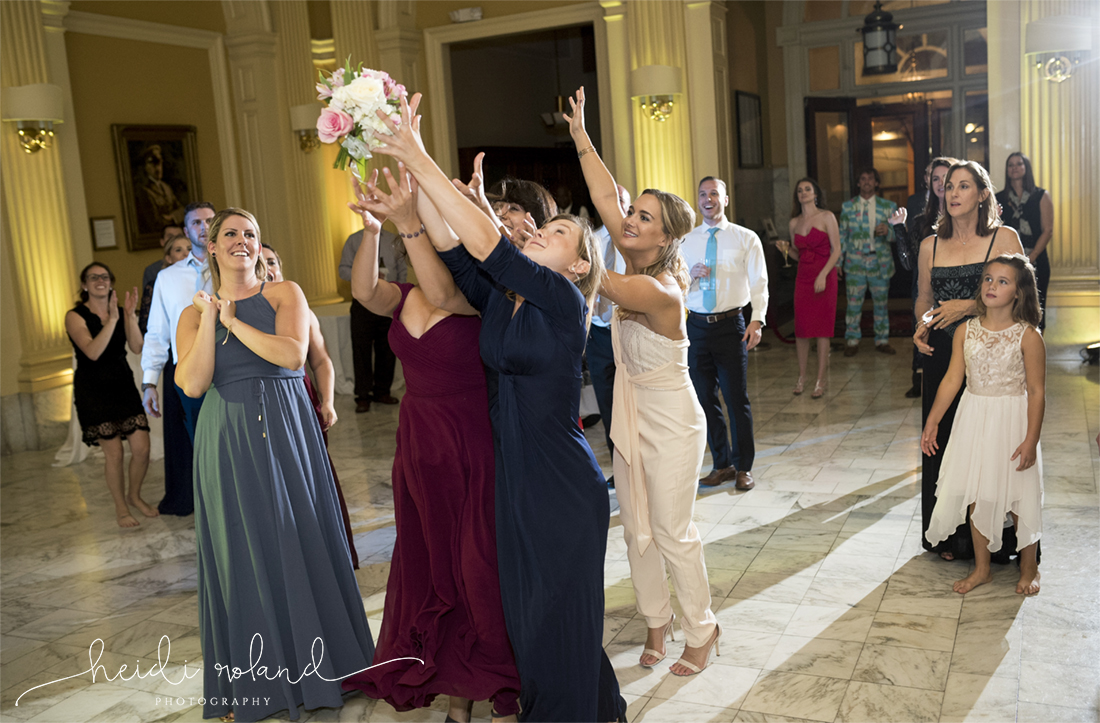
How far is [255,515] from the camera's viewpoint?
2.96 m

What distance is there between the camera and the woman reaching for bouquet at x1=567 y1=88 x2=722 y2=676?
3.07 meters

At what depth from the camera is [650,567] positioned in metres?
3.21

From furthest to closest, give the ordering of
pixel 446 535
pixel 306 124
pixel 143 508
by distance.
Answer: pixel 306 124 < pixel 143 508 < pixel 446 535

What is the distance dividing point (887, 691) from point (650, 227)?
165 centimetres

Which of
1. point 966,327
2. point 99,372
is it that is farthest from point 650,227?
point 99,372

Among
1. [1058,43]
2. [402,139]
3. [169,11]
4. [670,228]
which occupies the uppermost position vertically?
[169,11]

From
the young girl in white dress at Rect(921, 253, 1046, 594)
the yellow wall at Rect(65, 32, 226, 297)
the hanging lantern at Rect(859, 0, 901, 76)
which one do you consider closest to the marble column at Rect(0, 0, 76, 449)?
the yellow wall at Rect(65, 32, 226, 297)

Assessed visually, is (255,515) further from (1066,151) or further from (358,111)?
(1066,151)

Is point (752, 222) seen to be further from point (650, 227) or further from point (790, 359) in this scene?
point (650, 227)

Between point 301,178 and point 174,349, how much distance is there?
19.3 ft

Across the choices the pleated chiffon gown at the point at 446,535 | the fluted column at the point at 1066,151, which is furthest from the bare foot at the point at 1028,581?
the fluted column at the point at 1066,151

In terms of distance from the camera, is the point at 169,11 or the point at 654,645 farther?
the point at 169,11

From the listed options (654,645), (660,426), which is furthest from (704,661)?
(660,426)

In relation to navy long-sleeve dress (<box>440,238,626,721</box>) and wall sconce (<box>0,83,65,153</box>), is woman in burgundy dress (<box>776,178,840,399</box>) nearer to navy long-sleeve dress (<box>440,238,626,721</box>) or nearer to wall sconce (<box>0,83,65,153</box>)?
navy long-sleeve dress (<box>440,238,626,721</box>)
